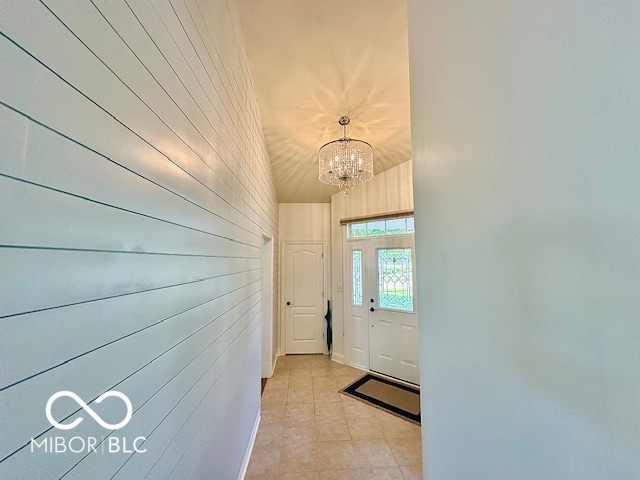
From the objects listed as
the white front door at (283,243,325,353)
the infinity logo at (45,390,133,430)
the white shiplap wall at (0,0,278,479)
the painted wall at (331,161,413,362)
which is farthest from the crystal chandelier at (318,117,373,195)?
the infinity logo at (45,390,133,430)

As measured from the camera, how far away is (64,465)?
503 millimetres

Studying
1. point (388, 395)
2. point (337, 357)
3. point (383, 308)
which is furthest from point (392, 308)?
point (337, 357)

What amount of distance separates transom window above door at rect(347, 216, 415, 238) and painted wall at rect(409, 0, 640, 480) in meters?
2.53

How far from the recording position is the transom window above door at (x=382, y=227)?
366 centimetres

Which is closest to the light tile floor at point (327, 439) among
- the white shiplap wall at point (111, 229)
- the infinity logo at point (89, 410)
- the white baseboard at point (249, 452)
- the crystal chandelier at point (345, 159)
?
the white baseboard at point (249, 452)

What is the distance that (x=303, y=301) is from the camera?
4754 mm

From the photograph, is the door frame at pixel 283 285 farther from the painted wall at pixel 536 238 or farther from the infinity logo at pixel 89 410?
the infinity logo at pixel 89 410

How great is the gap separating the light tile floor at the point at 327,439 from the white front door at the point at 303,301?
117 cm

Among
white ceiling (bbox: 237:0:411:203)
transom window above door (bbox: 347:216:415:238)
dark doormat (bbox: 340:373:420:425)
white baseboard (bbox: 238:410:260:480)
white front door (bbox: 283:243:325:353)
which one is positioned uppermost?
white ceiling (bbox: 237:0:411:203)

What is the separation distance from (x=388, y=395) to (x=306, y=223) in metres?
2.97

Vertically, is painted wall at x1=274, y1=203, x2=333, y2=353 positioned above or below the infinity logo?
above

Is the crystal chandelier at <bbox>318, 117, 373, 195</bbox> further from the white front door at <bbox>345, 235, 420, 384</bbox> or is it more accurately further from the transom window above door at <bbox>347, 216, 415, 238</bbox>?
the white front door at <bbox>345, 235, 420, 384</bbox>

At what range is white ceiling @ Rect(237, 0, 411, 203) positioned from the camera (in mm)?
1682

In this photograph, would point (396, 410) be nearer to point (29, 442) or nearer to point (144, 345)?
point (144, 345)
